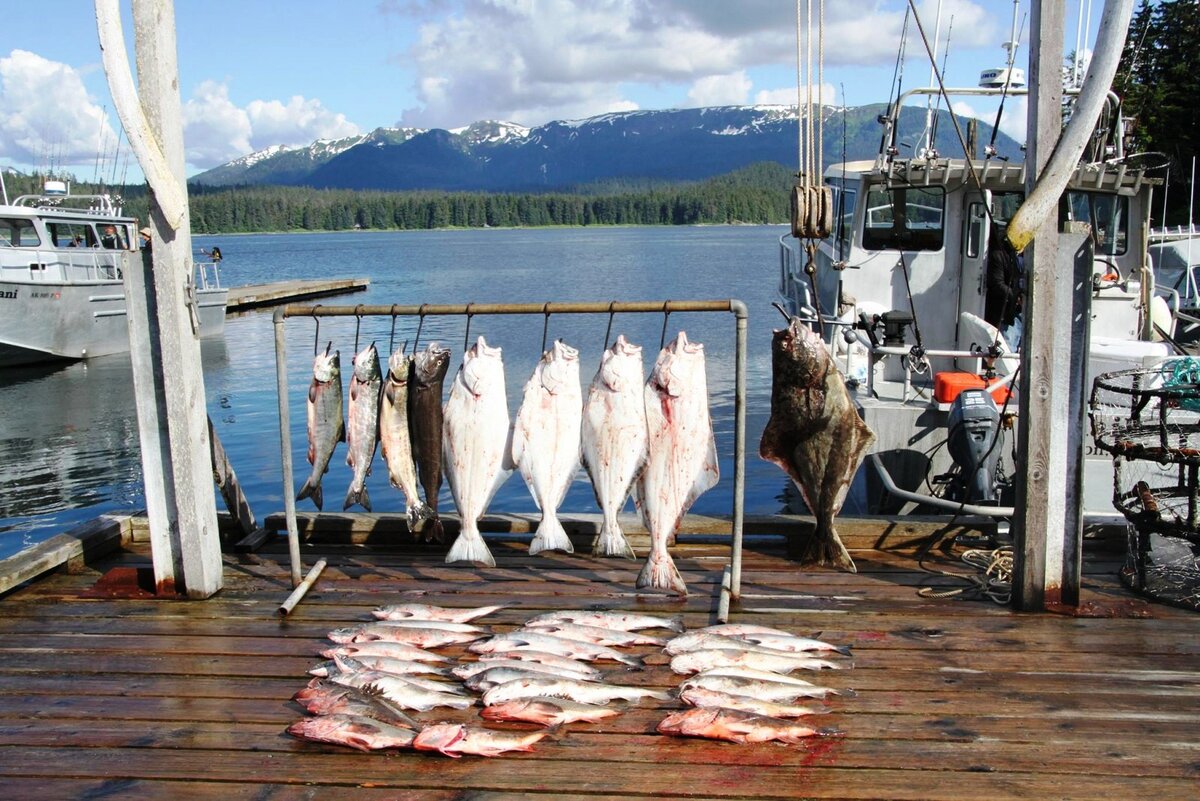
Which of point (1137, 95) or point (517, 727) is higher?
point (1137, 95)

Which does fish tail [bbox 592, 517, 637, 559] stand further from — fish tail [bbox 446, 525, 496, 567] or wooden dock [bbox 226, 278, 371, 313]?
wooden dock [bbox 226, 278, 371, 313]

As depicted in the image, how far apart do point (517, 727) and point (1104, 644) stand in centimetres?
258

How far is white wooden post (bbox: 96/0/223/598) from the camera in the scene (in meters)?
4.64

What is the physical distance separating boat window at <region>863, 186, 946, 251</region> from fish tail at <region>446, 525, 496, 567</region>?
8.91m

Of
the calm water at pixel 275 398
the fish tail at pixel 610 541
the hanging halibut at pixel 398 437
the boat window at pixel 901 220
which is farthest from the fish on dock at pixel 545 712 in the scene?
the boat window at pixel 901 220

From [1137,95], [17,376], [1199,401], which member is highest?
[1137,95]

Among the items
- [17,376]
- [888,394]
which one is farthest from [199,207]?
[888,394]

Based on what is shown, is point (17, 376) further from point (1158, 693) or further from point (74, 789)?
point (1158, 693)

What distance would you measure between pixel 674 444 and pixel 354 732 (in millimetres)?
2079

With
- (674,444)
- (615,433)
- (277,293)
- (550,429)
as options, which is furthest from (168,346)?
(277,293)

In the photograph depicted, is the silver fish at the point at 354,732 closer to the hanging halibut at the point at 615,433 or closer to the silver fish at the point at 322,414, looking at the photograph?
the hanging halibut at the point at 615,433

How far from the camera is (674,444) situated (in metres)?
4.85

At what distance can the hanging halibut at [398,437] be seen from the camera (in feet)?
17.0

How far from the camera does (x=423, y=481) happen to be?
17.5 ft
